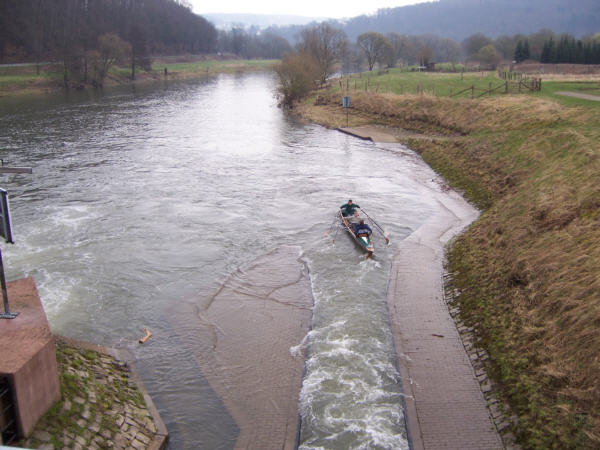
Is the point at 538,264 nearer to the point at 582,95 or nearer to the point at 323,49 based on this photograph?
the point at 582,95

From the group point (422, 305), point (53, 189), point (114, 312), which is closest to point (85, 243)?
point (114, 312)

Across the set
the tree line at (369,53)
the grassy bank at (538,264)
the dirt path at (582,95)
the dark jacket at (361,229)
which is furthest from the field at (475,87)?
the dark jacket at (361,229)

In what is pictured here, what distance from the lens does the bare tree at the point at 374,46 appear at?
428 feet

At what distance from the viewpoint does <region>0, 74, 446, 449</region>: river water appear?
610 inches

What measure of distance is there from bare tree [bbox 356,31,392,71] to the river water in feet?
256

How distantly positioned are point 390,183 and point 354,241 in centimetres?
1371

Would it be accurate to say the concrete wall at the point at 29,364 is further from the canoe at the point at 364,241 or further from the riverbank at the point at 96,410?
the canoe at the point at 364,241

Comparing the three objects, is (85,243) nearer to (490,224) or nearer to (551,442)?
(490,224)

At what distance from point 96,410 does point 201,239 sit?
15459 mm

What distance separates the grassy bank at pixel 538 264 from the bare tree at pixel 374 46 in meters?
92.7

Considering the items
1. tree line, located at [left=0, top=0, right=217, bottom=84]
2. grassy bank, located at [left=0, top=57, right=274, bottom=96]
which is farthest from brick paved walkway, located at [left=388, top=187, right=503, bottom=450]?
tree line, located at [left=0, top=0, right=217, bottom=84]

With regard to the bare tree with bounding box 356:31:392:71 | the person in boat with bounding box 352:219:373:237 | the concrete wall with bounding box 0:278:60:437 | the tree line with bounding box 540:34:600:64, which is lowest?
the person in boat with bounding box 352:219:373:237

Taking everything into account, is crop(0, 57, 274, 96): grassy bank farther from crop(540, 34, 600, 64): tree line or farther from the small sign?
the small sign

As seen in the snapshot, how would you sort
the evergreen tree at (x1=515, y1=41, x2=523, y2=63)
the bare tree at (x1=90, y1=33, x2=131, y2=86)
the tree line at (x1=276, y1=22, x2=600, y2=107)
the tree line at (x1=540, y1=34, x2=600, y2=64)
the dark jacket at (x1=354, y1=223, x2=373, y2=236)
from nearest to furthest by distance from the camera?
the dark jacket at (x1=354, y1=223, x2=373, y2=236), the tree line at (x1=276, y1=22, x2=600, y2=107), the tree line at (x1=540, y1=34, x2=600, y2=64), the evergreen tree at (x1=515, y1=41, x2=523, y2=63), the bare tree at (x1=90, y1=33, x2=131, y2=86)
